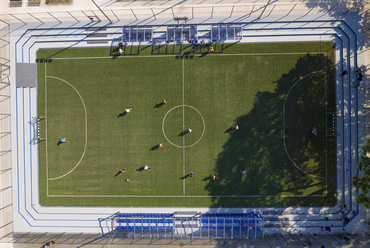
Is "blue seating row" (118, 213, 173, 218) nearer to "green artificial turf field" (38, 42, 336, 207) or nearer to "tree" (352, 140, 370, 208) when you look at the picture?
"green artificial turf field" (38, 42, 336, 207)

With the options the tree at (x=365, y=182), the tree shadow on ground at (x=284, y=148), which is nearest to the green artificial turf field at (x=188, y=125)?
the tree shadow on ground at (x=284, y=148)

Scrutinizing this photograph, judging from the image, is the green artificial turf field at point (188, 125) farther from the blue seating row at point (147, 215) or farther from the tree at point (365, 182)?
the tree at point (365, 182)

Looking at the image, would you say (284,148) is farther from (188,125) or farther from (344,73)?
(188,125)

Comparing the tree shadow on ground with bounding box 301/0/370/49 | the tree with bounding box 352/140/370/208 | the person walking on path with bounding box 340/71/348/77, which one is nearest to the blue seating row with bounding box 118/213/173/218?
the tree with bounding box 352/140/370/208

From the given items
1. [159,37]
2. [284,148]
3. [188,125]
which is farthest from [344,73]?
[159,37]

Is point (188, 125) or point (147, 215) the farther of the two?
point (188, 125)

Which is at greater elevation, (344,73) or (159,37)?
(159,37)

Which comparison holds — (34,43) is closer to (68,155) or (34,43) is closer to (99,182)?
(68,155)
